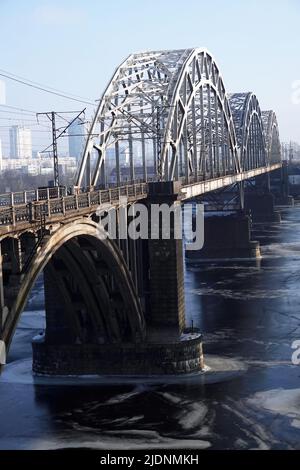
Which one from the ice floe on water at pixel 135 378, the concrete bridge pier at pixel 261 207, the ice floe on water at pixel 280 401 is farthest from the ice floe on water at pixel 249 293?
the concrete bridge pier at pixel 261 207

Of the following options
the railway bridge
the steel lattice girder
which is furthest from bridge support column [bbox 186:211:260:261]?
the railway bridge

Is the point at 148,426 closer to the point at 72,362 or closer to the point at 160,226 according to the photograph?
the point at 72,362

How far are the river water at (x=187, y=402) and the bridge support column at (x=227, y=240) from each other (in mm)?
29894

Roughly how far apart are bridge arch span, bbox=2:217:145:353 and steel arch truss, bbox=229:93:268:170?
63.0 metres

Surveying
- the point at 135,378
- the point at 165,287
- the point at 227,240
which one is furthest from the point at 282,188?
the point at 135,378

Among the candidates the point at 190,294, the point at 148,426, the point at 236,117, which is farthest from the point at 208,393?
the point at 236,117

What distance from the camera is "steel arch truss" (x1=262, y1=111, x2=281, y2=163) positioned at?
144625mm

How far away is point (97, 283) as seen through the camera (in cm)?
3388

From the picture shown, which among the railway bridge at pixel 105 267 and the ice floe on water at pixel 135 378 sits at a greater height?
the railway bridge at pixel 105 267

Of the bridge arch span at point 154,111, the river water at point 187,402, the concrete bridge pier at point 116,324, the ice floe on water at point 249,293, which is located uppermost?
the bridge arch span at point 154,111

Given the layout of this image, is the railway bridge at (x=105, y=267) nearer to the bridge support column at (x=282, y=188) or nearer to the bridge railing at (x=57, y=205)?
the bridge railing at (x=57, y=205)

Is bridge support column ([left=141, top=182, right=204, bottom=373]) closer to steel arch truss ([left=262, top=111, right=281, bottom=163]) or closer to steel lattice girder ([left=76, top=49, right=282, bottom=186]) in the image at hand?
steel lattice girder ([left=76, top=49, right=282, bottom=186])

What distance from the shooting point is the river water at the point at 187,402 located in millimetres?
27859
